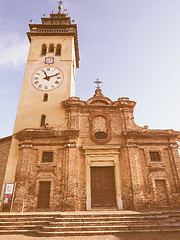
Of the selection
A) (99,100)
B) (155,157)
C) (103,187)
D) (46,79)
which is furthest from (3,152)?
(155,157)

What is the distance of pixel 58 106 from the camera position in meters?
16.9

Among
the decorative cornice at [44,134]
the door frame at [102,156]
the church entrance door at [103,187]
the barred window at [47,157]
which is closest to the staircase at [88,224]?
the church entrance door at [103,187]

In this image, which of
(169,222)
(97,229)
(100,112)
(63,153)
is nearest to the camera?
(97,229)

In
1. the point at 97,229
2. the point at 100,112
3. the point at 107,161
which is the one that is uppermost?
the point at 100,112

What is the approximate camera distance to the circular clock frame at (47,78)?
59.4 ft

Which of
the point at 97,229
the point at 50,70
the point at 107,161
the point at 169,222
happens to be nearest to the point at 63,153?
the point at 107,161

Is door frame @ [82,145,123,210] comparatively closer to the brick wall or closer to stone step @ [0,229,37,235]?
stone step @ [0,229,37,235]

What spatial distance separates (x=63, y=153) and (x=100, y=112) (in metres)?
5.03

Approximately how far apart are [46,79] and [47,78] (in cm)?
17

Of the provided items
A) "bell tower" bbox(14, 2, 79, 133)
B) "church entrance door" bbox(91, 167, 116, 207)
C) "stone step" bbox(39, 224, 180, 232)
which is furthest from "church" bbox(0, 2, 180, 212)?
"stone step" bbox(39, 224, 180, 232)

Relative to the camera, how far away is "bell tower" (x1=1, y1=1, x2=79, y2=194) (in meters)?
16.0

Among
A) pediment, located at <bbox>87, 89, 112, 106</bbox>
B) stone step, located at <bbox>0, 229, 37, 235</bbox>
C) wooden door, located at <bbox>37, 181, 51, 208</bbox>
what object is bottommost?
stone step, located at <bbox>0, 229, 37, 235</bbox>

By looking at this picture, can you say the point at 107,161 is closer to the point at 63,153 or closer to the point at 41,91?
the point at 63,153

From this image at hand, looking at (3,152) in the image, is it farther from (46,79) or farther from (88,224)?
(88,224)
